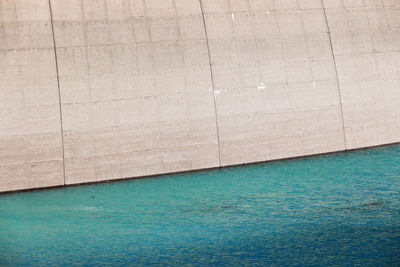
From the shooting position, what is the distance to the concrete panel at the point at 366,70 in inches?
658

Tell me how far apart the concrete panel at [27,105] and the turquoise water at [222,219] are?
0.70 metres

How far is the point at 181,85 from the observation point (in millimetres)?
15359

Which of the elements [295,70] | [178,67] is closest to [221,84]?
[178,67]

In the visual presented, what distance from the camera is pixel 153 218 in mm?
10352

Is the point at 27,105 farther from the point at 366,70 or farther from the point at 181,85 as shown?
the point at 366,70

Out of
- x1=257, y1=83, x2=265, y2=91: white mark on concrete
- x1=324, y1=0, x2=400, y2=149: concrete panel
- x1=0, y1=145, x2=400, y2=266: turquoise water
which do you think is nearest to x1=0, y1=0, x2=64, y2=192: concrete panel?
x1=0, y1=145, x2=400, y2=266: turquoise water

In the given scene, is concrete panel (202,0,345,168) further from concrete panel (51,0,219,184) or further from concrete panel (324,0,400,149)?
concrete panel (51,0,219,184)

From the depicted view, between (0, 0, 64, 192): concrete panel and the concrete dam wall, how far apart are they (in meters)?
0.03

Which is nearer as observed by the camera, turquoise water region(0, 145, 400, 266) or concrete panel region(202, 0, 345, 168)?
turquoise water region(0, 145, 400, 266)

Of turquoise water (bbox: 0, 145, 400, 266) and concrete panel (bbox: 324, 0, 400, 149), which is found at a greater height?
concrete panel (bbox: 324, 0, 400, 149)

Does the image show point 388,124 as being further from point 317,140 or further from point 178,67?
point 178,67

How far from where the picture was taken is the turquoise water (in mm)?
7742

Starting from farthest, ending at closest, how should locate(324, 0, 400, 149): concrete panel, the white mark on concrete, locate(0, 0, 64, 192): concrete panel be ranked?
locate(324, 0, 400, 149): concrete panel, the white mark on concrete, locate(0, 0, 64, 192): concrete panel

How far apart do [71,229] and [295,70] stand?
8.91 m
